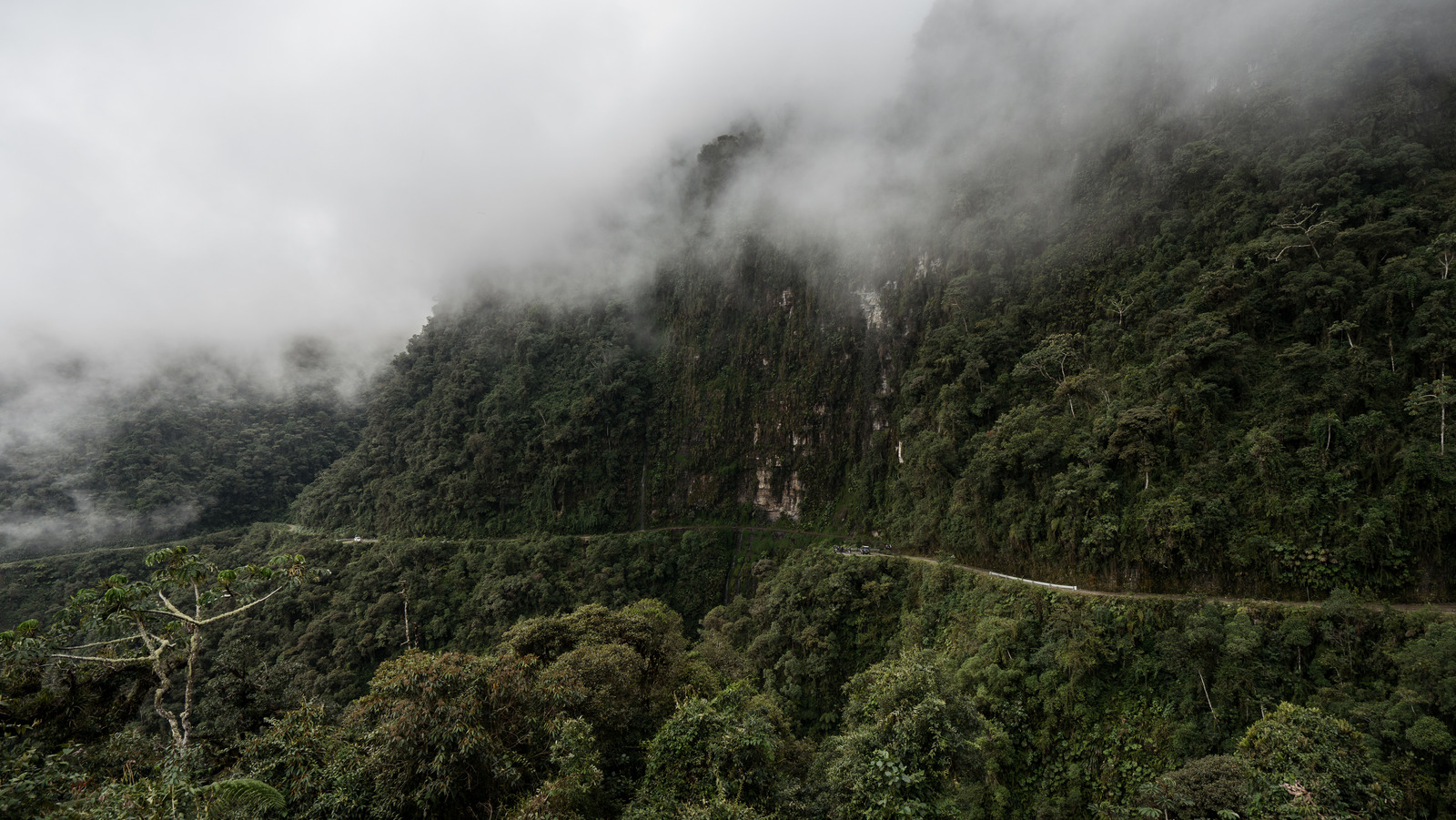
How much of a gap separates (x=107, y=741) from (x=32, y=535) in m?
69.9

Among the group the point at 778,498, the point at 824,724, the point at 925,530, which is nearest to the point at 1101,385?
the point at 925,530

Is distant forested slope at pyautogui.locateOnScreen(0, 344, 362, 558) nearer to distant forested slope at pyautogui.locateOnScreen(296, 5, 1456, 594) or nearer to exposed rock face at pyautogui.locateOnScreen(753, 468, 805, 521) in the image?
distant forested slope at pyautogui.locateOnScreen(296, 5, 1456, 594)

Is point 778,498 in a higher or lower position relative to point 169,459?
lower

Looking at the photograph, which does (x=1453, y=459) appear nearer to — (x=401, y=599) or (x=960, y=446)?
(x=960, y=446)

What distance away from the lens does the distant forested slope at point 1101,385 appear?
17719 mm

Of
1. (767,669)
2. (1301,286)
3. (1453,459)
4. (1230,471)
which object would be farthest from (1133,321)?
(767,669)

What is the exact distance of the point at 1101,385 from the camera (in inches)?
995

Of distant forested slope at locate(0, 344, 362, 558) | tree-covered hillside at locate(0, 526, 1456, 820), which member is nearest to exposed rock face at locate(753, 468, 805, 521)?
tree-covered hillside at locate(0, 526, 1456, 820)

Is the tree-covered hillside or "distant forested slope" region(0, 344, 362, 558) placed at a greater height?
"distant forested slope" region(0, 344, 362, 558)

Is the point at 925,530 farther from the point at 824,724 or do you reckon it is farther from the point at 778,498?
the point at 778,498

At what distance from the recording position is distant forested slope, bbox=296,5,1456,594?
1772cm

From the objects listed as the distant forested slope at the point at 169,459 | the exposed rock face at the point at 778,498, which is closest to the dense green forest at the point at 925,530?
the exposed rock face at the point at 778,498

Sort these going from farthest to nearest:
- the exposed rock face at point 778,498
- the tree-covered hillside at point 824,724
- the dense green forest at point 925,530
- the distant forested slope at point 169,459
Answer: the distant forested slope at point 169,459, the exposed rock face at point 778,498, the dense green forest at point 925,530, the tree-covered hillside at point 824,724

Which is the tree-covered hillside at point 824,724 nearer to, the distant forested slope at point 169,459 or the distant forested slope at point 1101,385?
the distant forested slope at point 1101,385
